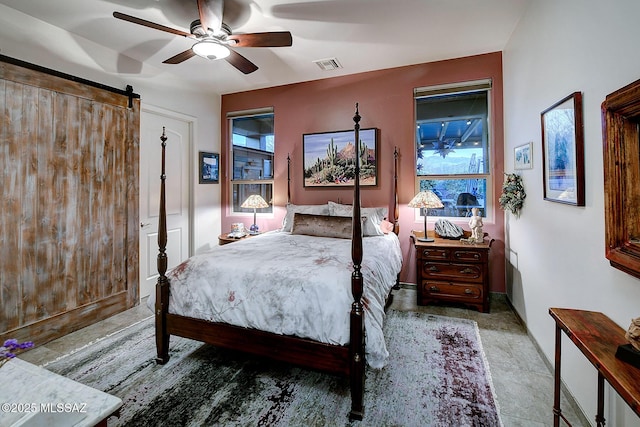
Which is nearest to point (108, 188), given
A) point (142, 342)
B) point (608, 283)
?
point (142, 342)

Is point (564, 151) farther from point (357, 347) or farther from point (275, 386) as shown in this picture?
point (275, 386)

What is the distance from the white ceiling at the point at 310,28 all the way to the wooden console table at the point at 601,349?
2468 mm

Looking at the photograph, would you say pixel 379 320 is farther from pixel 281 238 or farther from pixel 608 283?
pixel 281 238

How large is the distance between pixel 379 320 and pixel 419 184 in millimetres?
2413

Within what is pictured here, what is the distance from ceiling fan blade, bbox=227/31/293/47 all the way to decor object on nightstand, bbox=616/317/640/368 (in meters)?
2.50

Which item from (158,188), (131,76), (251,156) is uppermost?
(131,76)

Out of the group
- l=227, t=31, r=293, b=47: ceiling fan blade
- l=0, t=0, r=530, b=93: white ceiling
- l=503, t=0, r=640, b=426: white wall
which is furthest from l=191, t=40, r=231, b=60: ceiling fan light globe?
l=503, t=0, r=640, b=426: white wall

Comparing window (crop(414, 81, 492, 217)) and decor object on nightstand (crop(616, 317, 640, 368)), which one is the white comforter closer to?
decor object on nightstand (crop(616, 317, 640, 368))

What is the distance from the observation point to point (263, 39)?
7.88 ft

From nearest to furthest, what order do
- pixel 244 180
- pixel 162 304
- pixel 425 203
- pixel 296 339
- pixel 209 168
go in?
1. pixel 296 339
2. pixel 162 304
3. pixel 425 203
4. pixel 209 168
5. pixel 244 180

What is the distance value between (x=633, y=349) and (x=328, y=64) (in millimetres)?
3633

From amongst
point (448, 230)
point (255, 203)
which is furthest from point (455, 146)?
point (255, 203)

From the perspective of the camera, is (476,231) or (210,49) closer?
(210,49)

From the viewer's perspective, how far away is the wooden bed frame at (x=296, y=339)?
1.69 metres
